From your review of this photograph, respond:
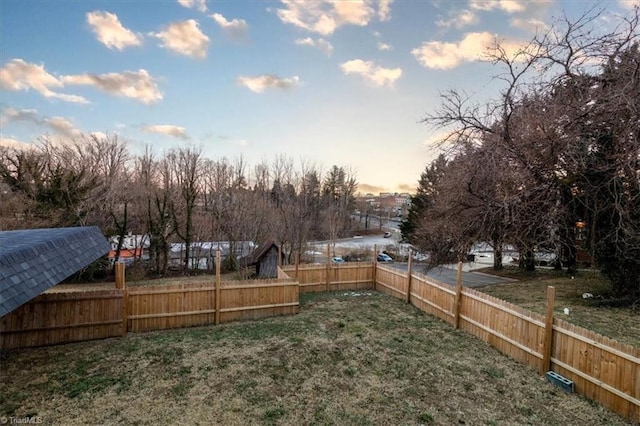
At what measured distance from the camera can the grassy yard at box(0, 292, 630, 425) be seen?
448 cm

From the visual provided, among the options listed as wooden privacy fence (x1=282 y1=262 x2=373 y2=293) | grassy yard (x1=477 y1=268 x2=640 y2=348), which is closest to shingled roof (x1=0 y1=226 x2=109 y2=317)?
wooden privacy fence (x1=282 y1=262 x2=373 y2=293)

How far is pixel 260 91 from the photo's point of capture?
51.0 ft

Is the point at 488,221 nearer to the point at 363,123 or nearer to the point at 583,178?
the point at 583,178

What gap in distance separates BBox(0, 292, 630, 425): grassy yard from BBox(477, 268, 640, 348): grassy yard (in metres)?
3.36

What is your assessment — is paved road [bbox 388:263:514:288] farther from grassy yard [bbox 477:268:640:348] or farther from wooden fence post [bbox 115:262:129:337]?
wooden fence post [bbox 115:262:129:337]

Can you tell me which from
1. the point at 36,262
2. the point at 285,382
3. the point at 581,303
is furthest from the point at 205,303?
the point at 581,303

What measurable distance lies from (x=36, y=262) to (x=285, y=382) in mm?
4093

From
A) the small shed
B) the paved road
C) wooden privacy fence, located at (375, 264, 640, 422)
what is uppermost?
wooden privacy fence, located at (375, 264, 640, 422)

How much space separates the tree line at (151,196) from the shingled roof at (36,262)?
33.1ft

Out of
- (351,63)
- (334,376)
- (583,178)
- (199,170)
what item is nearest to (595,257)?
(583,178)

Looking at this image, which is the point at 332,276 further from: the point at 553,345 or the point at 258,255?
the point at 553,345

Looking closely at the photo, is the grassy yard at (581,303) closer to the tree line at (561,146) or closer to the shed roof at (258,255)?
the tree line at (561,146)

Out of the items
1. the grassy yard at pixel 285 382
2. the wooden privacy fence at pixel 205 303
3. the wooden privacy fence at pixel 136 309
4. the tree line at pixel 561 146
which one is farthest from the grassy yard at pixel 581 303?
the wooden privacy fence at pixel 136 309

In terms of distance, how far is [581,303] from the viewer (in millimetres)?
10367
